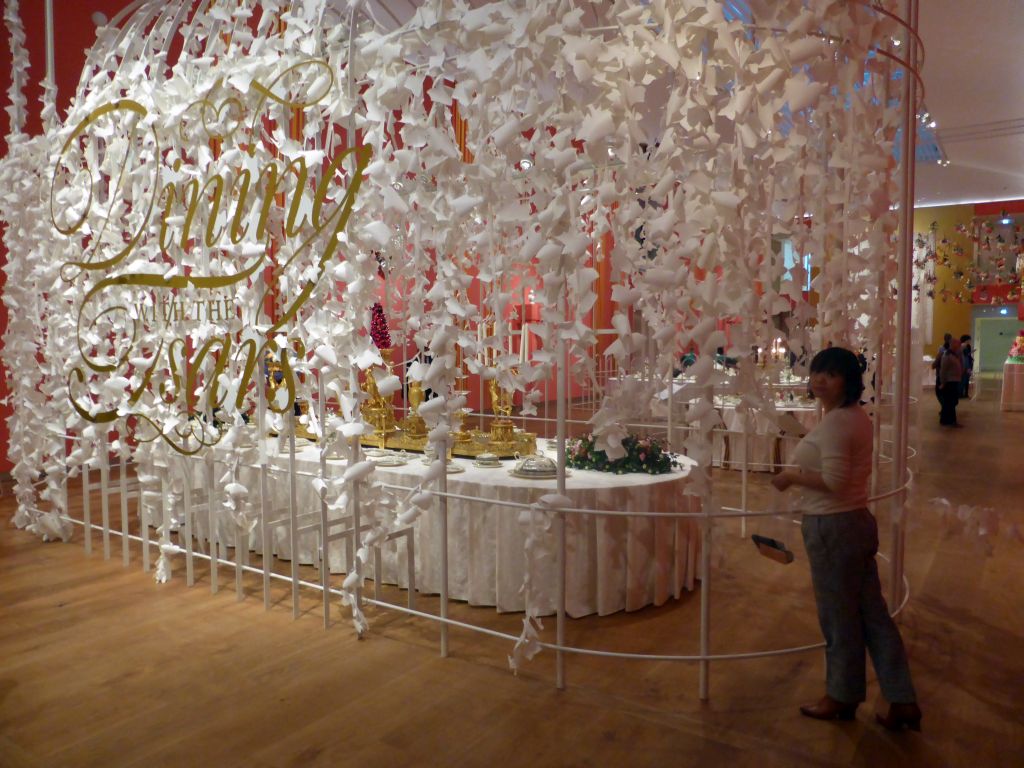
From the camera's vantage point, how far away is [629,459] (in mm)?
3838

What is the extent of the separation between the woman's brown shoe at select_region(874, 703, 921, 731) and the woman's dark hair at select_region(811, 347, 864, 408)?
1011 mm

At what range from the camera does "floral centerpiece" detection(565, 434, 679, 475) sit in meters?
3.81

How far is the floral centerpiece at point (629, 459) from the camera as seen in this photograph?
3.81m

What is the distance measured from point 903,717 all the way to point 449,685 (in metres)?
1.57

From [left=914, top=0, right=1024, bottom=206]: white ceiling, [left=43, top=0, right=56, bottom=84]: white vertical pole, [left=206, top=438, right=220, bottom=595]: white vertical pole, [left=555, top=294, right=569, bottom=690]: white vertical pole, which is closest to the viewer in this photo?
[left=555, top=294, right=569, bottom=690]: white vertical pole

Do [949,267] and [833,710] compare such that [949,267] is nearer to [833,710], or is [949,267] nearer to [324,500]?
[833,710]

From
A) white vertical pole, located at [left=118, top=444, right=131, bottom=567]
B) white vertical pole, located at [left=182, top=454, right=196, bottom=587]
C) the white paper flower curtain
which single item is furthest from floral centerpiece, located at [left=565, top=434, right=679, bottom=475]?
white vertical pole, located at [left=118, top=444, right=131, bottom=567]

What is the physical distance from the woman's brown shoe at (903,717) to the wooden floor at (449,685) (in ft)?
0.13

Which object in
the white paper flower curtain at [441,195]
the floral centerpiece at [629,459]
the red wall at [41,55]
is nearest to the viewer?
the white paper flower curtain at [441,195]

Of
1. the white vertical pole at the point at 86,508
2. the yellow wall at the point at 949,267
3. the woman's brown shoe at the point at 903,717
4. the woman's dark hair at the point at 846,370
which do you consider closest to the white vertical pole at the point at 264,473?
the white vertical pole at the point at 86,508

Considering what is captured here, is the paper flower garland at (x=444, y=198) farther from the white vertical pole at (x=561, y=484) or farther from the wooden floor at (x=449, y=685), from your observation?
the wooden floor at (x=449, y=685)

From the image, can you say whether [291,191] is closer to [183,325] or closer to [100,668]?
[183,325]

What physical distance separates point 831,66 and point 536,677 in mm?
2384

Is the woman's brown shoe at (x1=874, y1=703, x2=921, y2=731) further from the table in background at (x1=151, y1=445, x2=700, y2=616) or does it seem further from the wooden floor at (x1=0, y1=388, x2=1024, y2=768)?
the table in background at (x1=151, y1=445, x2=700, y2=616)
